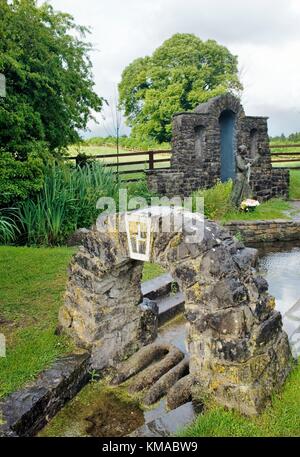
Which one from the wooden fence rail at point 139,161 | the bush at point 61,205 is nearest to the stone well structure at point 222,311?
the bush at point 61,205

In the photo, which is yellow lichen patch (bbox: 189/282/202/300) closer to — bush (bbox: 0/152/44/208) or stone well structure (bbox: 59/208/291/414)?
stone well structure (bbox: 59/208/291/414)

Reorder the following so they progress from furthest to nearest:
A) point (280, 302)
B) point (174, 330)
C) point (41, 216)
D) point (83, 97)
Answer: point (83, 97)
point (41, 216)
point (280, 302)
point (174, 330)

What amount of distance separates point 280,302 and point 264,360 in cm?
325

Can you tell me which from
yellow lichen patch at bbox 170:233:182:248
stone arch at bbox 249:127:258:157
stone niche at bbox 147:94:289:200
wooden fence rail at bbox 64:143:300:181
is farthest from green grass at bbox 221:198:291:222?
yellow lichen patch at bbox 170:233:182:248

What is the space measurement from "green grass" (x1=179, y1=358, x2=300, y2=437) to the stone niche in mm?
11039

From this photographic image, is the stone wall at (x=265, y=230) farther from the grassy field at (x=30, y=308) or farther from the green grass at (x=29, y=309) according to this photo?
the green grass at (x=29, y=309)

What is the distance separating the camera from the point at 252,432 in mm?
3443

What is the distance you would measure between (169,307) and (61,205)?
4.35m

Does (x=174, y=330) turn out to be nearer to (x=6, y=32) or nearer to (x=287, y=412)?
(x=287, y=412)

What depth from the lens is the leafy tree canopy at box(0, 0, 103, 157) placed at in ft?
32.6

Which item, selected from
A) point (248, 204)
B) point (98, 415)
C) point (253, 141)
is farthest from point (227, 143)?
point (98, 415)

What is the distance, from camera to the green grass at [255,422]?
342cm

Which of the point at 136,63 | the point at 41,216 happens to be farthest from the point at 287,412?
the point at 136,63

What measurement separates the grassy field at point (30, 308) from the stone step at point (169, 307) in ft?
2.55
